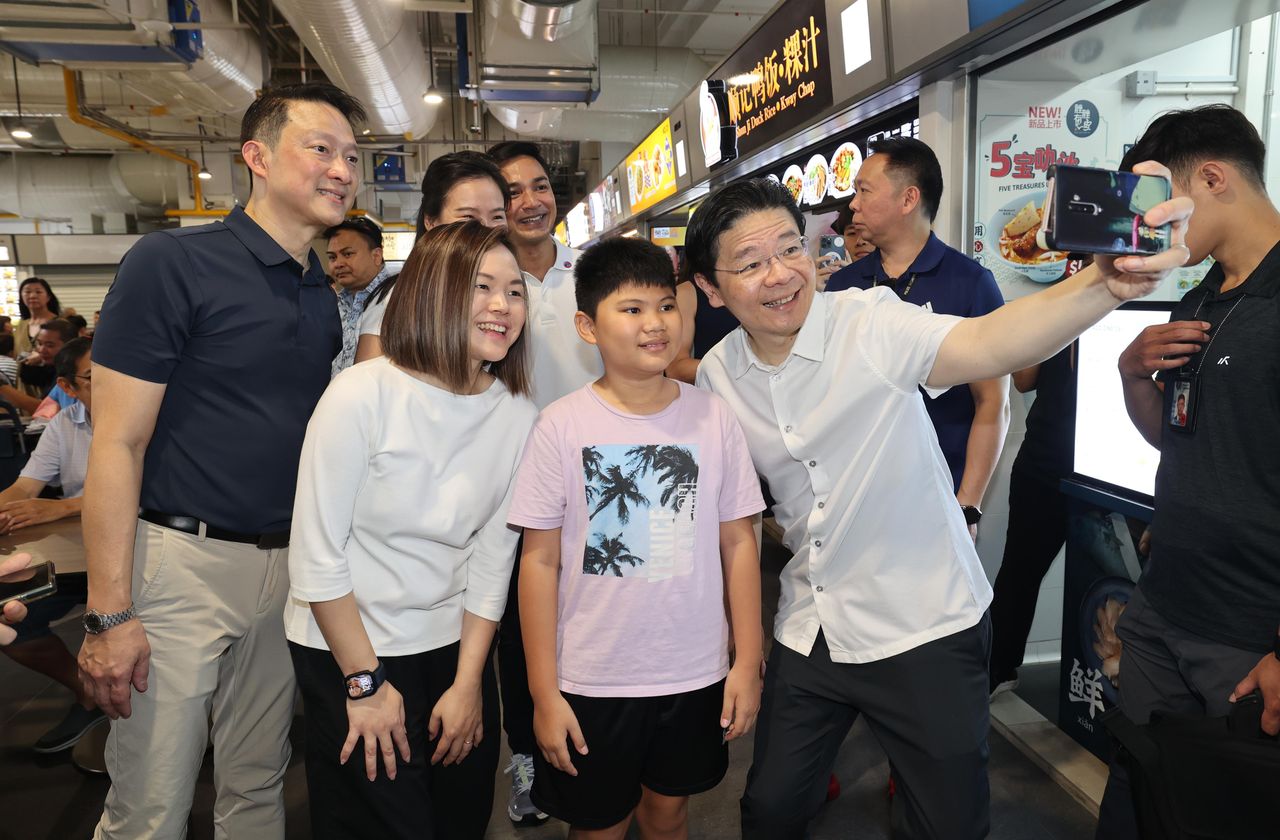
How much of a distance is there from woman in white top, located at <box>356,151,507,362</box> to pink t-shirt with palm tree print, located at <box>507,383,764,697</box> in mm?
755

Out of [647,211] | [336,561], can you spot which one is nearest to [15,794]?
[336,561]

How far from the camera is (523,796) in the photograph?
267 cm

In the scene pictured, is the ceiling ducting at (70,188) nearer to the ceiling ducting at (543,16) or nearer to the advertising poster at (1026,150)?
the ceiling ducting at (543,16)

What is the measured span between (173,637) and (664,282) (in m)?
1.42

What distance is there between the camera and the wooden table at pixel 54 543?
2.46 m

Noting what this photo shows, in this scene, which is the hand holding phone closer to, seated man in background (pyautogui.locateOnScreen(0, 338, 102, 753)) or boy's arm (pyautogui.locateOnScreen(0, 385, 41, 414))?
seated man in background (pyautogui.locateOnScreen(0, 338, 102, 753))

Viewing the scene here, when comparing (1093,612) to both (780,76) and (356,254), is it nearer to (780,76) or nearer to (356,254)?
(780,76)

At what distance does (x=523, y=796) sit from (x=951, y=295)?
88.8 inches

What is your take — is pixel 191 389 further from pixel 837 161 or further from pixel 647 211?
pixel 647 211

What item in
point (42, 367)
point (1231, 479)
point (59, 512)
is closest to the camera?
point (1231, 479)

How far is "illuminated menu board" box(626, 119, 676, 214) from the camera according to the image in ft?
26.3

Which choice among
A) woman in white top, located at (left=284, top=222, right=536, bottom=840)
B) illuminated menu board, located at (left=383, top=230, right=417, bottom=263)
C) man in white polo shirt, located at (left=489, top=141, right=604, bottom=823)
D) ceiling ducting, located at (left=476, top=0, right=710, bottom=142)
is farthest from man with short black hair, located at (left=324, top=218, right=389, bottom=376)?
illuminated menu board, located at (left=383, top=230, right=417, bottom=263)

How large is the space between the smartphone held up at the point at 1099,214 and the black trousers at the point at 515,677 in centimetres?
166

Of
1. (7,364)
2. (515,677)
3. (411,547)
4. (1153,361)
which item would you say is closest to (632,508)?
(411,547)
